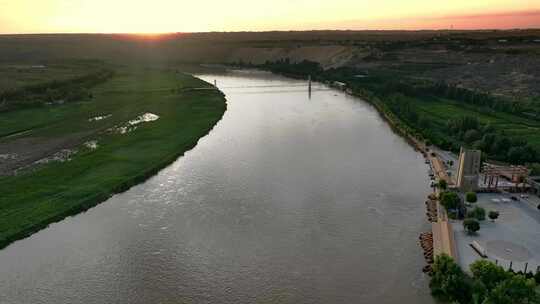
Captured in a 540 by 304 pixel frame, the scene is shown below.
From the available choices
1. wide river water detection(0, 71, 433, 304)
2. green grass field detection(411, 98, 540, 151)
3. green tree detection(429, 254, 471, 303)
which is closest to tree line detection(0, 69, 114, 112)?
wide river water detection(0, 71, 433, 304)

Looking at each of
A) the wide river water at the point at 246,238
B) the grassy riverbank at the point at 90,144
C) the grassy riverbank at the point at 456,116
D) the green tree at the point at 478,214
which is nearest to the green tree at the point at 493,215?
the green tree at the point at 478,214

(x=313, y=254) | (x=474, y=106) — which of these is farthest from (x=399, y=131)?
(x=313, y=254)

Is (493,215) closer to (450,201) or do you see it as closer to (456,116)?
(450,201)

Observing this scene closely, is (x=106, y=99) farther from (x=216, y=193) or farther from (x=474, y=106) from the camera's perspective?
(x=474, y=106)

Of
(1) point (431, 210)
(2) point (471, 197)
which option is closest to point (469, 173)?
(2) point (471, 197)

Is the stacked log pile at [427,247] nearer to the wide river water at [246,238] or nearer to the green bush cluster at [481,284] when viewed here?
the wide river water at [246,238]

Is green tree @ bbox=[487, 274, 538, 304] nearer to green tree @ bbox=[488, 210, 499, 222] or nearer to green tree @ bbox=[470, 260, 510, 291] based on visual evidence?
green tree @ bbox=[470, 260, 510, 291]
